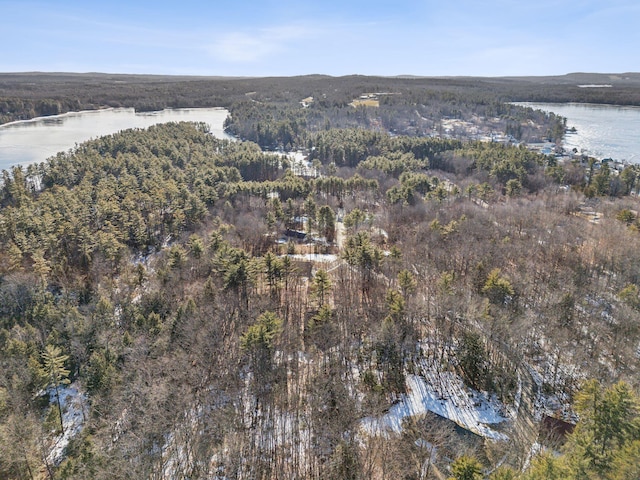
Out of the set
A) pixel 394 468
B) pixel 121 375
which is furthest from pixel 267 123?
pixel 394 468

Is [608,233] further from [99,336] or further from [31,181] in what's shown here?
[31,181]

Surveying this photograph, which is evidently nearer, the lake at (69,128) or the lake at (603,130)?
the lake at (69,128)

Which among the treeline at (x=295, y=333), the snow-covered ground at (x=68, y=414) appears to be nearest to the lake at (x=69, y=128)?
the treeline at (x=295, y=333)

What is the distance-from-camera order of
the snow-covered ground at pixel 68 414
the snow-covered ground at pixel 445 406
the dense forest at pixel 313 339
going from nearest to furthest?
the dense forest at pixel 313 339, the snow-covered ground at pixel 68 414, the snow-covered ground at pixel 445 406

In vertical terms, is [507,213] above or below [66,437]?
above

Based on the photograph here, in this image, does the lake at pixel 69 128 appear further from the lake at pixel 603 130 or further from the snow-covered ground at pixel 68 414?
the lake at pixel 603 130

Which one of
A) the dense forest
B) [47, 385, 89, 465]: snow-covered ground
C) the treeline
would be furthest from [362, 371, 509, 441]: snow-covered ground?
[47, 385, 89, 465]: snow-covered ground
